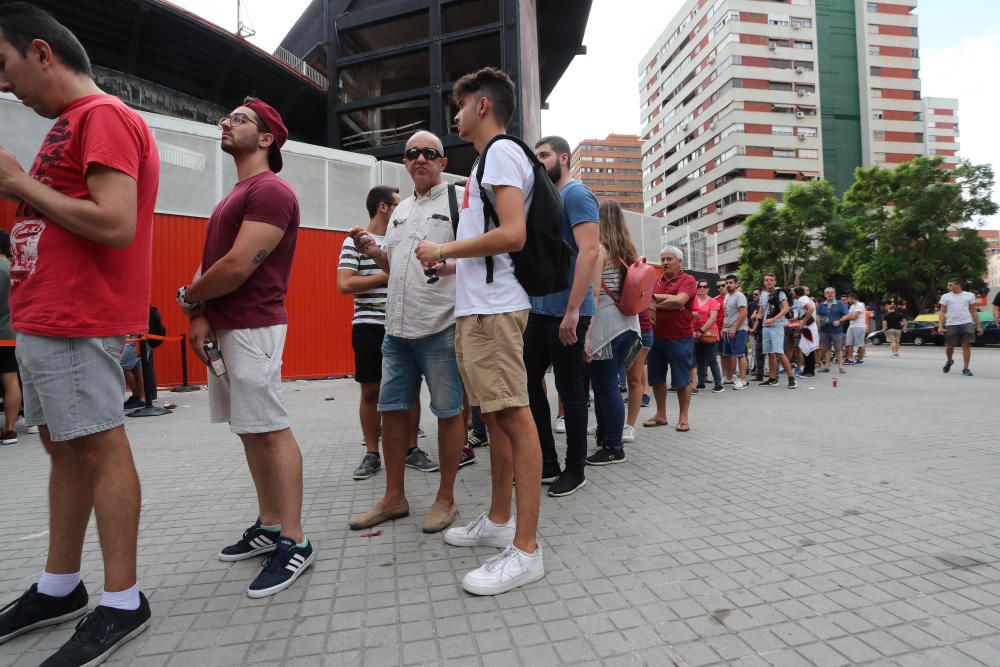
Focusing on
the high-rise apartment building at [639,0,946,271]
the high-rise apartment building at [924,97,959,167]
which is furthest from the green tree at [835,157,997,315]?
the high-rise apartment building at [924,97,959,167]

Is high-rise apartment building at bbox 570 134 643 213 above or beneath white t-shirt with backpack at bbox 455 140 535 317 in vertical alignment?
above

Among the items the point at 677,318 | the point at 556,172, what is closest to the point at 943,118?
the point at 677,318

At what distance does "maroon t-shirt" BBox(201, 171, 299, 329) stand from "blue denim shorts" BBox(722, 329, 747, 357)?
8.56 m

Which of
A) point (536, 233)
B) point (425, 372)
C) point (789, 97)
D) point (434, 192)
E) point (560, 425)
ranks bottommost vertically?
point (560, 425)

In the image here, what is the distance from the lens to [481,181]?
223 cm

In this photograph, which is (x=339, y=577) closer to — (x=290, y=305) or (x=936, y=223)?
(x=290, y=305)

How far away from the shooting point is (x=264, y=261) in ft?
7.56

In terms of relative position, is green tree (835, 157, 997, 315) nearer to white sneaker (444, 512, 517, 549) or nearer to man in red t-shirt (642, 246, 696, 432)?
man in red t-shirt (642, 246, 696, 432)

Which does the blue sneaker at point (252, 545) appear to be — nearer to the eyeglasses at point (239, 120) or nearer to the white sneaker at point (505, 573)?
the white sneaker at point (505, 573)

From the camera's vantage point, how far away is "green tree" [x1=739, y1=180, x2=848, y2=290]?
38406mm

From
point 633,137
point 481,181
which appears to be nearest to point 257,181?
point 481,181

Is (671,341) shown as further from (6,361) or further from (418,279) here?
(6,361)

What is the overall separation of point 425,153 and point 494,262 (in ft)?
3.37

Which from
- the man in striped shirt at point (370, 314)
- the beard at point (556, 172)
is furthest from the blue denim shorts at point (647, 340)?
the man in striped shirt at point (370, 314)
